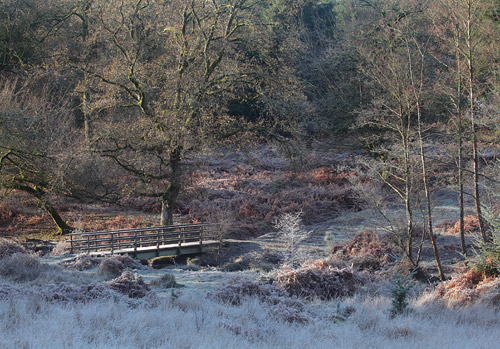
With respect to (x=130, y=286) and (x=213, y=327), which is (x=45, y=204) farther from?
(x=213, y=327)

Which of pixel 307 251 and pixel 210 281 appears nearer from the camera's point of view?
pixel 210 281

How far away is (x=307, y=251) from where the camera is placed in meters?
19.3

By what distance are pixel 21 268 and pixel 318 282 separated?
23.4 feet

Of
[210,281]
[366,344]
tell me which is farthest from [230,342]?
[210,281]

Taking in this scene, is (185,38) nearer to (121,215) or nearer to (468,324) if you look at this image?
(121,215)

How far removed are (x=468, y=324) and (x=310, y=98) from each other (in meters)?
30.6

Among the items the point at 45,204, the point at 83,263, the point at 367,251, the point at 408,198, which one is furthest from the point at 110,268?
the point at 45,204

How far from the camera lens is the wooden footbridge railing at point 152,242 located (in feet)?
56.6

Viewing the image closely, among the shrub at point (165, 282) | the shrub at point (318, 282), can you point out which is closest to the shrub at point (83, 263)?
the shrub at point (165, 282)

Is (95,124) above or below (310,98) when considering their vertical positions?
below

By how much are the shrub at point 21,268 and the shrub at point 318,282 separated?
5.83 m

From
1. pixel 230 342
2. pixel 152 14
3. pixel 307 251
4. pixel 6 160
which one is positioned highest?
pixel 152 14

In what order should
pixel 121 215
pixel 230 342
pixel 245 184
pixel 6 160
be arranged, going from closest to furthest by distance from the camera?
pixel 230 342 < pixel 6 160 < pixel 121 215 < pixel 245 184

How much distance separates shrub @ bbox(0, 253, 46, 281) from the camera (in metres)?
10.5
